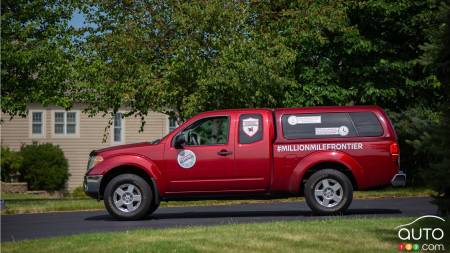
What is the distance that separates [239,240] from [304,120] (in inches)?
217

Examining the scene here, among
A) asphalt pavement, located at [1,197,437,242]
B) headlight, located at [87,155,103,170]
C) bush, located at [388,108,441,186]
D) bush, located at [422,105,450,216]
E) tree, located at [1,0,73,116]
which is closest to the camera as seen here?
bush, located at [422,105,450,216]

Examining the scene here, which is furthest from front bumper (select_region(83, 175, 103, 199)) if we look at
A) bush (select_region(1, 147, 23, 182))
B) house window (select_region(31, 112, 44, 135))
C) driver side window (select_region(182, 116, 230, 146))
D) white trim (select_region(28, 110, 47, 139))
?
house window (select_region(31, 112, 44, 135))

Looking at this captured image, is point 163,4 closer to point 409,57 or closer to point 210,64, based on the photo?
point 210,64

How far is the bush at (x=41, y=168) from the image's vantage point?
1485 inches

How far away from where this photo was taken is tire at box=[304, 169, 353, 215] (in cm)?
1569

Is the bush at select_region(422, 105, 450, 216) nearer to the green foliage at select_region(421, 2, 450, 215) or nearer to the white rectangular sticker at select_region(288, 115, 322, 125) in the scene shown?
the green foliage at select_region(421, 2, 450, 215)

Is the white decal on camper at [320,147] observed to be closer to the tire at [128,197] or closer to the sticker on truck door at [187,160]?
the sticker on truck door at [187,160]

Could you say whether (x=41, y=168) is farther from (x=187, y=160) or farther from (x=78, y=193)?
(x=187, y=160)

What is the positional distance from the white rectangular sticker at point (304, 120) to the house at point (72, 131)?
2428cm

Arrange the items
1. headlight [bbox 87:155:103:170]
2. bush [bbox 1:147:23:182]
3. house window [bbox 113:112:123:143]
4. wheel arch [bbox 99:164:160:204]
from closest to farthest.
Answer: wheel arch [bbox 99:164:160:204] → headlight [bbox 87:155:103:170] → bush [bbox 1:147:23:182] → house window [bbox 113:112:123:143]

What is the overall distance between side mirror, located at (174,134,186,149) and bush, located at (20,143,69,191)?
22926 mm

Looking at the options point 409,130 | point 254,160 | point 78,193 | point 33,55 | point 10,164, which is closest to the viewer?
→ point 254,160

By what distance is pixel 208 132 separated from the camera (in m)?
16.1

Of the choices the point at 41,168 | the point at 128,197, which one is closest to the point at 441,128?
the point at 128,197
